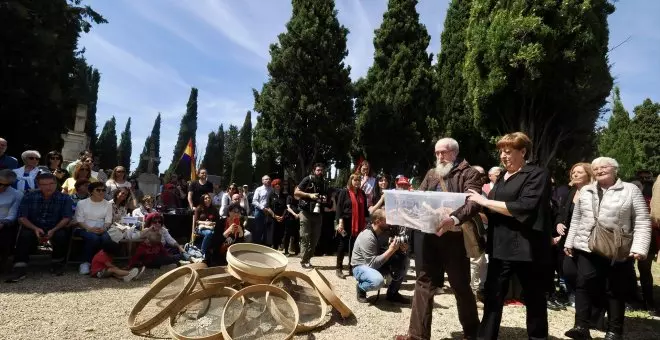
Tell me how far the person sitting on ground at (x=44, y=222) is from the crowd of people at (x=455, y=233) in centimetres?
2

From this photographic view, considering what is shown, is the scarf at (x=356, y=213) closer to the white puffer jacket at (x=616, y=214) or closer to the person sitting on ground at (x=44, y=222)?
the white puffer jacket at (x=616, y=214)

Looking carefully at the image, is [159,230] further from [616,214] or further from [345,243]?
[616,214]

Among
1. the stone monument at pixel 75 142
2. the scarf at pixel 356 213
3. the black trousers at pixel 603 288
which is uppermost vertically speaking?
the stone monument at pixel 75 142

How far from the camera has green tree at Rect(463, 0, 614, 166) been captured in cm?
1028

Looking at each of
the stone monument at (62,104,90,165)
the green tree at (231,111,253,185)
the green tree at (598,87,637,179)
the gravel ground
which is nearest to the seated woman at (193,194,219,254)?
the gravel ground

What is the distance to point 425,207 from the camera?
3133 millimetres

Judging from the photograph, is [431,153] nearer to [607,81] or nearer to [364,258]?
[607,81]

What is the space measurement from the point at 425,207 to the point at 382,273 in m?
2.22

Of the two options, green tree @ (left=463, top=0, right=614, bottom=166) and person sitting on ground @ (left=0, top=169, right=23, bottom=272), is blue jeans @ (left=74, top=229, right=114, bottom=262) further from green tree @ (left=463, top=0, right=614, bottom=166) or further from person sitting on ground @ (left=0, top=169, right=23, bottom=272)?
green tree @ (left=463, top=0, right=614, bottom=166)

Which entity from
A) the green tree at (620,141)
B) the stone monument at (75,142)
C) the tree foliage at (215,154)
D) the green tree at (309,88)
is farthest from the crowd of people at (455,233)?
the tree foliage at (215,154)

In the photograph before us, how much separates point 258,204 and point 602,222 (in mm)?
6598

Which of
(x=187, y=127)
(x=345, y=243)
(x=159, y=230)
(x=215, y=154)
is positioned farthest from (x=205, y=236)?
(x=187, y=127)

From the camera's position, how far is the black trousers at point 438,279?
3363 millimetres

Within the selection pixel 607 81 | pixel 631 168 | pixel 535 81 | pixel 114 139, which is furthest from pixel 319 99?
pixel 114 139
